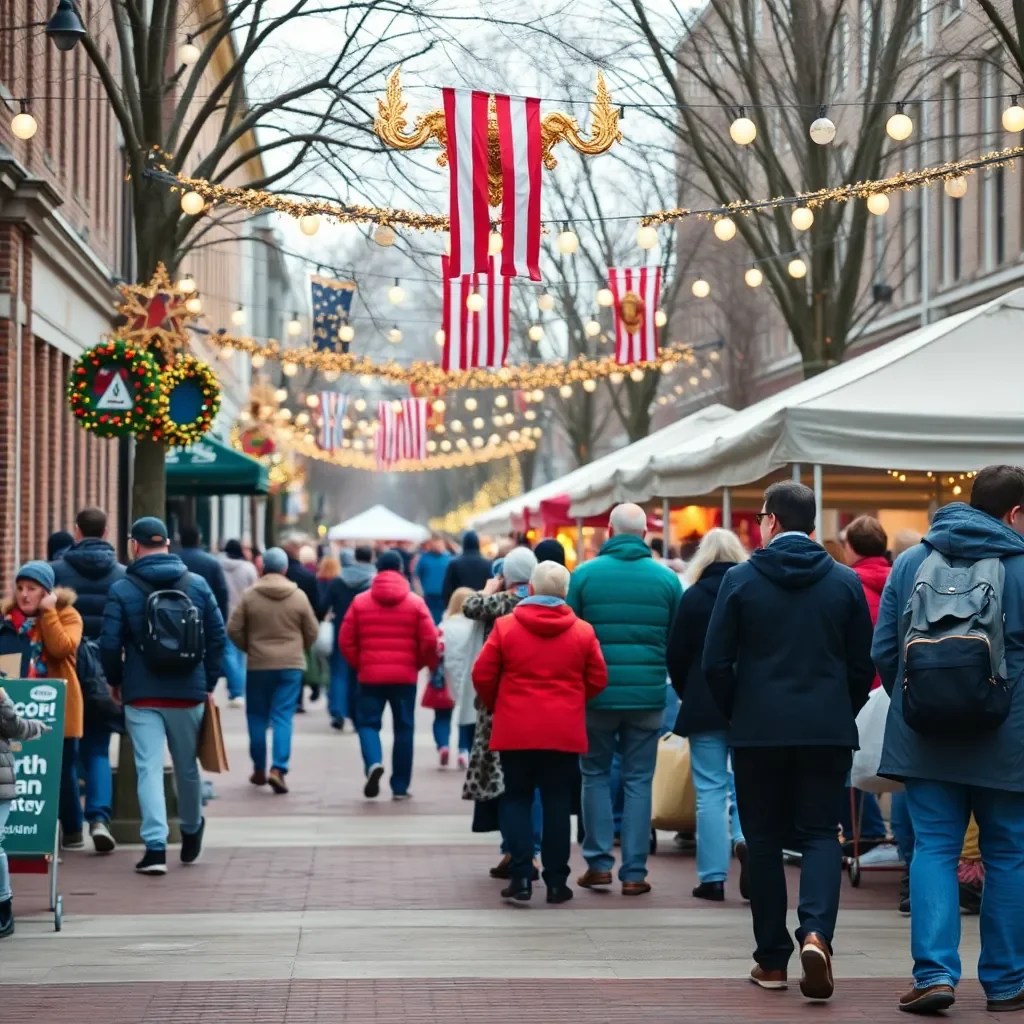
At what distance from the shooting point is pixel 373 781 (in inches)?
581

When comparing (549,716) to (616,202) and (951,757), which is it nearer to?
(951,757)

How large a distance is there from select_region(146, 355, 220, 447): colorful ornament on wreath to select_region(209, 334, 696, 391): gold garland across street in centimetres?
805

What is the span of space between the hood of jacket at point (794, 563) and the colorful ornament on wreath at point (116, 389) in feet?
26.9

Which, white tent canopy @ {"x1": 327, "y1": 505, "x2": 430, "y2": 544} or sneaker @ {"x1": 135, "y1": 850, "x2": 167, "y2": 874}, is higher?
white tent canopy @ {"x1": 327, "y1": 505, "x2": 430, "y2": 544}

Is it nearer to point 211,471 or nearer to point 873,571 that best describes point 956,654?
point 873,571

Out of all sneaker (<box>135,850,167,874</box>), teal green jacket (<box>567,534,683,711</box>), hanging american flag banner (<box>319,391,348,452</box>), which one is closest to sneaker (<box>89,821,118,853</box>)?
sneaker (<box>135,850,167,874</box>)

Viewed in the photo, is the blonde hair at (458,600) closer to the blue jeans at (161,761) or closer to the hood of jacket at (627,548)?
the blue jeans at (161,761)

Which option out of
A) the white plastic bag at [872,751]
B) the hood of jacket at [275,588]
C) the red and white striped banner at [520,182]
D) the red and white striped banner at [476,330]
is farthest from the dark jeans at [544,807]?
the red and white striped banner at [476,330]

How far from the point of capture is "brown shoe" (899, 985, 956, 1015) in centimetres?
713

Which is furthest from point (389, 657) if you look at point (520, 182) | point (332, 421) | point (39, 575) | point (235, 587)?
point (332, 421)

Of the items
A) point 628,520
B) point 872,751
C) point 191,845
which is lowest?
point 191,845

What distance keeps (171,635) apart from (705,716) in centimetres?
309

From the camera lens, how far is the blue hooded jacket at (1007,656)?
23.6 ft

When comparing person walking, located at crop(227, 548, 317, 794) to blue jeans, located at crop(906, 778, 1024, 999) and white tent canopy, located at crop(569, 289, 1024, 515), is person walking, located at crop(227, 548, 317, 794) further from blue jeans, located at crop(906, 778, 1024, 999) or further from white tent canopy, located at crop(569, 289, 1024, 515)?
blue jeans, located at crop(906, 778, 1024, 999)
